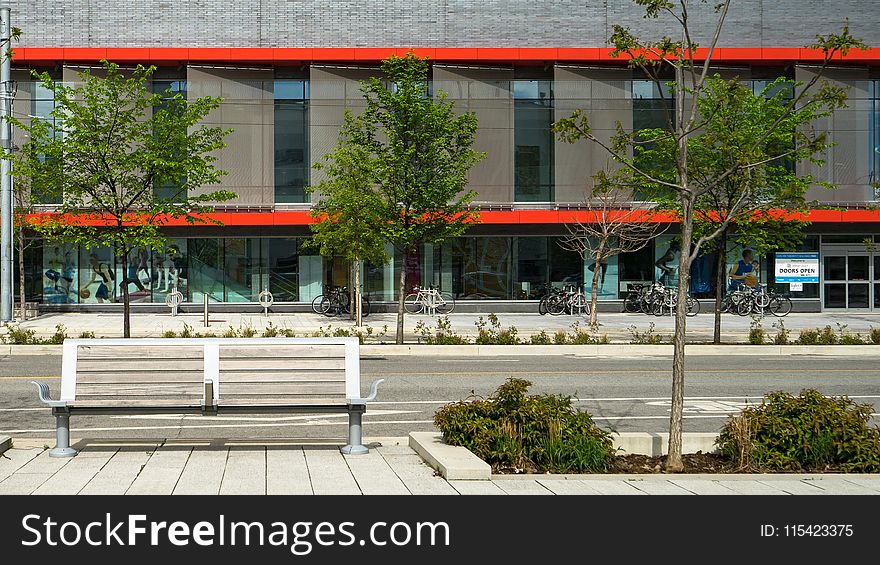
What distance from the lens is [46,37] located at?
135 feet

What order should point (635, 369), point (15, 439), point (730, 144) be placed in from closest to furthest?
1. point (15, 439)
2. point (635, 369)
3. point (730, 144)

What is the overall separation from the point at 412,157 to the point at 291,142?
704 inches

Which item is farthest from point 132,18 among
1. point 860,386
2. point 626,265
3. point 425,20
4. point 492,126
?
point 860,386

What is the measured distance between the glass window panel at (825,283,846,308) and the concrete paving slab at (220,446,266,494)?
3768 centimetres

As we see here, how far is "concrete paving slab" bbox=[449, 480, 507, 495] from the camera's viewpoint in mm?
7148

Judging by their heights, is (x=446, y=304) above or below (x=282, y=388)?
below

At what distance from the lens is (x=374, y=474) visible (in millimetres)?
7840

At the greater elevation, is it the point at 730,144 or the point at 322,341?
the point at 730,144

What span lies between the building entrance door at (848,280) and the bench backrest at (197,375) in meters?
37.4

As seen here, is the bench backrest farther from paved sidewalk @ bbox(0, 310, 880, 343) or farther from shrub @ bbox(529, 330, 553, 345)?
paved sidewalk @ bbox(0, 310, 880, 343)

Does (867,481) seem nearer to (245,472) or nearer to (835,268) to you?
(245,472)

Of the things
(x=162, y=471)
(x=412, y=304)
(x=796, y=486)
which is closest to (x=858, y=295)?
(x=412, y=304)
